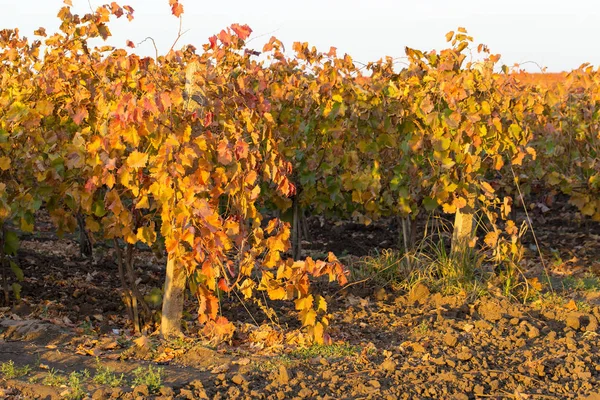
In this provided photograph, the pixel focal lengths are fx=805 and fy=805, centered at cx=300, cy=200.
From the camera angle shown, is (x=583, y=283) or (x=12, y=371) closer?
(x=12, y=371)

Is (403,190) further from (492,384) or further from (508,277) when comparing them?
(492,384)

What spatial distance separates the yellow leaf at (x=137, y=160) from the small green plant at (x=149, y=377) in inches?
37.4

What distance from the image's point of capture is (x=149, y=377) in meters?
3.34

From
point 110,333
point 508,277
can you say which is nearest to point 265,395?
point 110,333

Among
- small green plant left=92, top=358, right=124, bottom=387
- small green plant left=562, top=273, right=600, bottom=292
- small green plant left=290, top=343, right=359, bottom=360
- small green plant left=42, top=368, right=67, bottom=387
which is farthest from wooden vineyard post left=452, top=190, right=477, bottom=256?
small green plant left=42, top=368, right=67, bottom=387

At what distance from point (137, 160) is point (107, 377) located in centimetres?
102

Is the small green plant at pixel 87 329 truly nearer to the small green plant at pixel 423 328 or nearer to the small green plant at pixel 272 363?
the small green plant at pixel 272 363

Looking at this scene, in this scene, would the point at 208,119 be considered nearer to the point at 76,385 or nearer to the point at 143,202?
the point at 143,202

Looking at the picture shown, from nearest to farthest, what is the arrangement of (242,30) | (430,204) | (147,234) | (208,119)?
(208,119) < (242,30) < (147,234) < (430,204)

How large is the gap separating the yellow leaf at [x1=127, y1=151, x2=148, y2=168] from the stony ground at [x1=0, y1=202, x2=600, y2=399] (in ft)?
2.94

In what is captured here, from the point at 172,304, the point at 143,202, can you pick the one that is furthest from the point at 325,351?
the point at 143,202

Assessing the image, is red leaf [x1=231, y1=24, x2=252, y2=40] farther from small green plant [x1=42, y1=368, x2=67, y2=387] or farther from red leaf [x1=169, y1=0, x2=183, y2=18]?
small green plant [x1=42, y1=368, x2=67, y2=387]

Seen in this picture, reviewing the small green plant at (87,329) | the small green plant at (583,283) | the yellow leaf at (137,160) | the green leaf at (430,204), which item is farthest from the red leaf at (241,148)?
the small green plant at (583,283)

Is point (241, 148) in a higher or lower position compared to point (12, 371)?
higher
